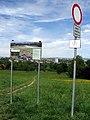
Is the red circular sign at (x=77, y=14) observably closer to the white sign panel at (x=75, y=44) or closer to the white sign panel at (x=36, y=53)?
the white sign panel at (x=75, y=44)

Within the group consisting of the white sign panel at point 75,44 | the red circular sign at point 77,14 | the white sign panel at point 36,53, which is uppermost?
the red circular sign at point 77,14

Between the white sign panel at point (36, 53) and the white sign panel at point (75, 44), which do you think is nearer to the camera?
the white sign panel at point (75, 44)

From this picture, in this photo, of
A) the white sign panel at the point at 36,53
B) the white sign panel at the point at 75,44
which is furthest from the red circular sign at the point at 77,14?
the white sign panel at the point at 36,53

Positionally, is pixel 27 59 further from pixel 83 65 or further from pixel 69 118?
pixel 83 65

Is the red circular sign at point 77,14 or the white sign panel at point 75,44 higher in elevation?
the red circular sign at point 77,14

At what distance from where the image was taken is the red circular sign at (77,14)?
373 inches

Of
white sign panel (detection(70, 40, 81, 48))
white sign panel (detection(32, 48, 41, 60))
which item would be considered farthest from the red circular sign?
white sign panel (detection(32, 48, 41, 60))

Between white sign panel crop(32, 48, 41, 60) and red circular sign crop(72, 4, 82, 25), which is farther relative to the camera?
white sign panel crop(32, 48, 41, 60)

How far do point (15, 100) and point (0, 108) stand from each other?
2.00 metres

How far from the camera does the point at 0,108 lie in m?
12.1

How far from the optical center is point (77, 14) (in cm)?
965

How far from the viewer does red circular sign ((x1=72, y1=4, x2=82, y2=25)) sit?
9.48 m

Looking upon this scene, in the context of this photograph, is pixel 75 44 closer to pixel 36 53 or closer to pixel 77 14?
pixel 77 14

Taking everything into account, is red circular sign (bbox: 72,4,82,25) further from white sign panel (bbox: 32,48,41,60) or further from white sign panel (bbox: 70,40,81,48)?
white sign panel (bbox: 32,48,41,60)
